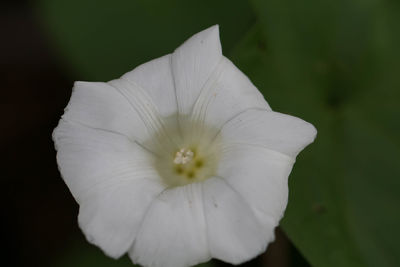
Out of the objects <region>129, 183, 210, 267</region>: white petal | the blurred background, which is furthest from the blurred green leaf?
<region>129, 183, 210, 267</region>: white petal

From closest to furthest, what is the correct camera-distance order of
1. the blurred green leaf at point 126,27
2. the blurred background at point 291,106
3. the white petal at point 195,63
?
the white petal at point 195,63 → the blurred background at point 291,106 → the blurred green leaf at point 126,27

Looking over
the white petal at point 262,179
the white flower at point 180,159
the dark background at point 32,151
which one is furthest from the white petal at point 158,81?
the dark background at point 32,151

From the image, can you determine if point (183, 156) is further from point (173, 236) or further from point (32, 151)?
point (32, 151)

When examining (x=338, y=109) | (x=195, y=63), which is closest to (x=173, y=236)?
(x=195, y=63)

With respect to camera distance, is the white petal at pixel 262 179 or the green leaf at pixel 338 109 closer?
the white petal at pixel 262 179

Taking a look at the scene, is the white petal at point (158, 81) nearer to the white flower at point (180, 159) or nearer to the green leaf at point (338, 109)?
the white flower at point (180, 159)

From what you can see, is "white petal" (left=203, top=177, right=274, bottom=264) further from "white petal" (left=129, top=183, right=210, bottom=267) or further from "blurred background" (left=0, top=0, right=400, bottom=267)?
"blurred background" (left=0, top=0, right=400, bottom=267)

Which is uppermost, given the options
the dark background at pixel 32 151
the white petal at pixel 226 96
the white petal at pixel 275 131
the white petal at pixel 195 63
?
the white petal at pixel 195 63

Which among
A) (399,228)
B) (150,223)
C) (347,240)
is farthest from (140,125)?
(399,228)
